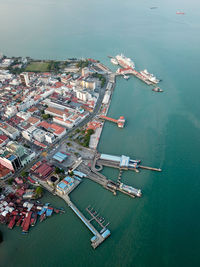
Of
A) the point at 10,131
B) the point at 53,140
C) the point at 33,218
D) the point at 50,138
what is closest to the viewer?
the point at 33,218

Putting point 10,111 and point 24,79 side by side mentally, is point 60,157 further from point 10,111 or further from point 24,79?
point 24,79

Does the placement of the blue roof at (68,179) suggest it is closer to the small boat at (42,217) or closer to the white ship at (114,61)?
the small boat at (42,217)

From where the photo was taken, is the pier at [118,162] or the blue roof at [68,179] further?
the pier at [118,162]

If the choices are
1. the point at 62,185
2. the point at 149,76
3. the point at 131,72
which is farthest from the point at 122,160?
the point at 131,72

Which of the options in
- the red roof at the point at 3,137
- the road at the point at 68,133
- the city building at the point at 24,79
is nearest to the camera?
the road at the point at 68,133

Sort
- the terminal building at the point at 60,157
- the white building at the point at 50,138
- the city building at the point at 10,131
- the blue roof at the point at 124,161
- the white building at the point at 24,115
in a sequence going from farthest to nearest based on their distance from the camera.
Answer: the white building at the point at 24,115 → the city building at the point at 10,131 → the white building at the point at 50,138 → the terminal building at the point at 60,157 → the blue roof at the point at 124,161

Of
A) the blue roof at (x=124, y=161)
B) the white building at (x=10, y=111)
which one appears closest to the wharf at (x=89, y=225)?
the blue roof at (x=124, y=161)
